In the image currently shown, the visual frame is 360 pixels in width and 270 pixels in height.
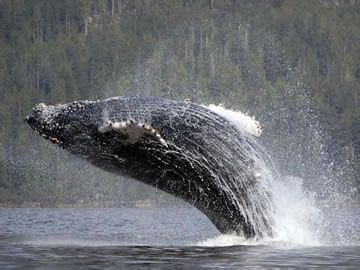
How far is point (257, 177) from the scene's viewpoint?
18.5 m

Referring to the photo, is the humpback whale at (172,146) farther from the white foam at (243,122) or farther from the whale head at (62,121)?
the white foam at (243,122)

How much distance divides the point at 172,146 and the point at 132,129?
1.15m

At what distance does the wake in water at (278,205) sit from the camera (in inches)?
728

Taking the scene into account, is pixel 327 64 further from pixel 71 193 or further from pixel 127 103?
pixel 127 103

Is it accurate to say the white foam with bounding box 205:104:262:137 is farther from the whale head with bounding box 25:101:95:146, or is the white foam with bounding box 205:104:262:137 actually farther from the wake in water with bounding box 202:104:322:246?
the whale head with bounding box 25:101:95:146

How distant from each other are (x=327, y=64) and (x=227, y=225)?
178876 millimetres

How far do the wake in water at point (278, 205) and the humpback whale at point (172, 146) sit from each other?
3.7 inches

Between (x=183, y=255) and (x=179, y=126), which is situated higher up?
(x=179, y=126)

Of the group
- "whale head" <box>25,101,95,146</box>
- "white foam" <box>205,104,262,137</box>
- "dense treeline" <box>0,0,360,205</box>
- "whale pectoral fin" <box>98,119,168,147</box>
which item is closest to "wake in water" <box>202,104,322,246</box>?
"white foam" <box>205,104,262,137</box>

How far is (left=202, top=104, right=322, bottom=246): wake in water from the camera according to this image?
18.5 metres

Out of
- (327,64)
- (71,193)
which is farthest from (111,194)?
(327,64)

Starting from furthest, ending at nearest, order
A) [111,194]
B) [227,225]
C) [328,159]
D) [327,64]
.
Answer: [327,64] → [111,194] → [328,159] → [227,225]

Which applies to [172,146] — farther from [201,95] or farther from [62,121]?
[201,95]

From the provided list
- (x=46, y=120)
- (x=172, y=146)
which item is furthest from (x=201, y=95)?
(x=172, y=146)
